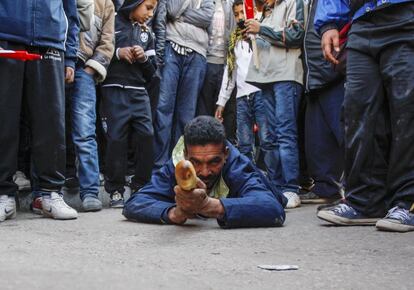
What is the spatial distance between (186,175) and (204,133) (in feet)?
2.57

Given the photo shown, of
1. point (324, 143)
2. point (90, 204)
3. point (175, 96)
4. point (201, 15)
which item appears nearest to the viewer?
point (90, 204)

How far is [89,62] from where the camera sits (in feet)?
18.1

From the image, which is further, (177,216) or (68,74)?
(68,74)

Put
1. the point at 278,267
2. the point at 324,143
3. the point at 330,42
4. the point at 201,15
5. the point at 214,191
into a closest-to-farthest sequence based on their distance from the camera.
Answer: the point at 278,267, the point at 214,191, the point at 330,42, the point at 324,143, the point at 201,15

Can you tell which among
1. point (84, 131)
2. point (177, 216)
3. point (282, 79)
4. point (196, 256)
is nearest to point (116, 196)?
point (84, 131)

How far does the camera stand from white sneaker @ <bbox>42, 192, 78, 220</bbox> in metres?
4.46

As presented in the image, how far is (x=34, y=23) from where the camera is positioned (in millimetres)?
4414

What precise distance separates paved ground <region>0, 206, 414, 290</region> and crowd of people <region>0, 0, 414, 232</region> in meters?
0.20

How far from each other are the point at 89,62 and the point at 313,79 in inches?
65.9

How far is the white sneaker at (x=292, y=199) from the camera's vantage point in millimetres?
5453

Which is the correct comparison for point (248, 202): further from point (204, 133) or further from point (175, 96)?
point (175, 96)

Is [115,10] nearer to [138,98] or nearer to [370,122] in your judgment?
[138,98]

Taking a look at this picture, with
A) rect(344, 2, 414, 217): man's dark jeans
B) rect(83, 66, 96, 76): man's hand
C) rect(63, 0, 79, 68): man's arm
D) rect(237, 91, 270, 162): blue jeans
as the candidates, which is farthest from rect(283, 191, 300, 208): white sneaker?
rect(63, 0, 79, 68): man's arm

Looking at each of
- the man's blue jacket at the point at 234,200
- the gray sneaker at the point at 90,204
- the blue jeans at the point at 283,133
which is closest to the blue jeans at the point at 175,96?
the blue jeans at the point at 283,133
